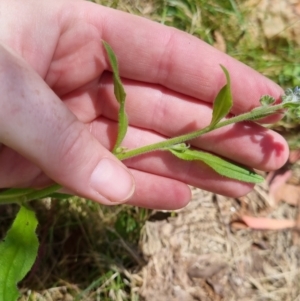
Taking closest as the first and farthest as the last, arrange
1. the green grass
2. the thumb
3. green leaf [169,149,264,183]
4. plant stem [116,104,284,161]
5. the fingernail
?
the thumb
the fingernail
plant stem [116,104,284,161]
green leaf [169,149,264,183]
the green grass

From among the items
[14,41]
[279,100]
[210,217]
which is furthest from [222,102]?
[210,217]

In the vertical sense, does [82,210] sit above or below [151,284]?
above

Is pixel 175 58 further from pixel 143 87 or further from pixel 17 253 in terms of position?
pixel 17 253

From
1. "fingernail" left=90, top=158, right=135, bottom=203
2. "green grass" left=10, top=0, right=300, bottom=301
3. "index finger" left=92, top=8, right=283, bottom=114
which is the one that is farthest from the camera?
"green grass" left=10, top=0, right=300, bottom=301

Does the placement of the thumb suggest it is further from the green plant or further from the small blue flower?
the small blue flower

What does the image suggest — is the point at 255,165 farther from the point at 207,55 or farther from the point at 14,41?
the point at 14,41

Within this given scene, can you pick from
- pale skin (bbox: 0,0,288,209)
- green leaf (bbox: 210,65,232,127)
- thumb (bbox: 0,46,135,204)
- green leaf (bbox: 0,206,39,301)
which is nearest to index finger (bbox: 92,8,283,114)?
pale skin (bbox: 0,0,288,209)

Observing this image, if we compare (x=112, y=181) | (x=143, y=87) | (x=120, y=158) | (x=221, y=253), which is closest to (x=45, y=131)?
(x=112, y=181)
